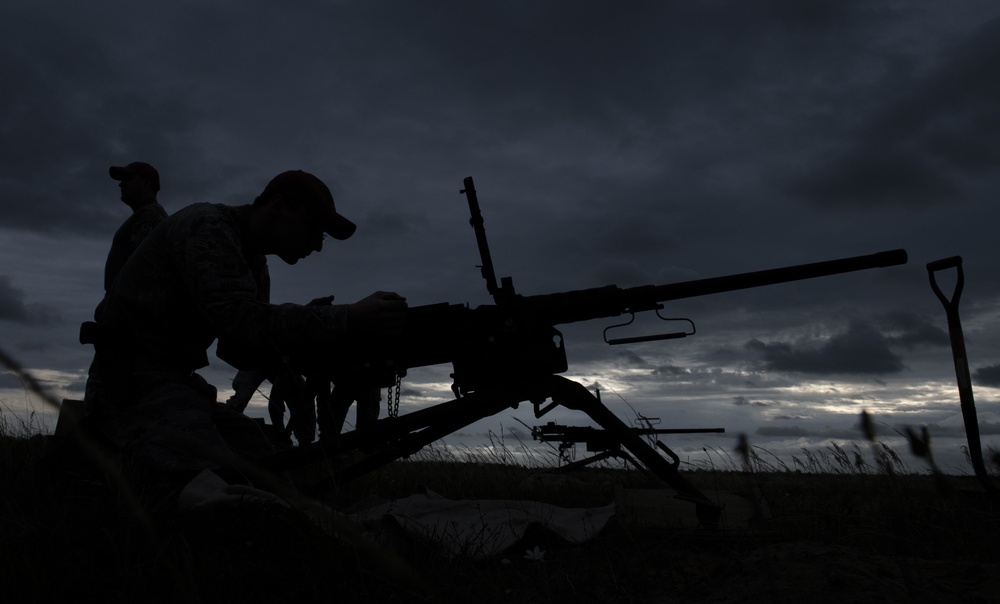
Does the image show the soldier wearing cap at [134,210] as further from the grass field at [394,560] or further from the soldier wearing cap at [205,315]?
the grass field at [394,560]

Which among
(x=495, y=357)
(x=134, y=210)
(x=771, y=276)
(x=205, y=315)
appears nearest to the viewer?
(x=205, y=315)

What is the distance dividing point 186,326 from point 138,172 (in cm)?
361

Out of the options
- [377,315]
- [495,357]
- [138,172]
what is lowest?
[495,357]

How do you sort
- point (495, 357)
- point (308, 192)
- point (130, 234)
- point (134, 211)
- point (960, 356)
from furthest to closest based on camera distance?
point (134, 211), point (130, 234), point (960, 356), point (308, 192), point (495, 357)

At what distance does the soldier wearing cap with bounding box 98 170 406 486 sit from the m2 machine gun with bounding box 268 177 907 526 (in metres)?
0.22

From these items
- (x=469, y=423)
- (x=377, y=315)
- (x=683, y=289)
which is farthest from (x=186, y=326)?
(x=683, y=289)

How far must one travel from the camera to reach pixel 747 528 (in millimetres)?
3703

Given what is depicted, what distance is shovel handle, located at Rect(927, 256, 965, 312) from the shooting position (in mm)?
4974

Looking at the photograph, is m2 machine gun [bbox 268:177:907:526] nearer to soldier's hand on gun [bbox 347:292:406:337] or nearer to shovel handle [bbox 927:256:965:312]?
soldier's hand on gun [bbox 347:292:406:337]

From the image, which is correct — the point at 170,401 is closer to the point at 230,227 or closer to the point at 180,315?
the point at 180,315

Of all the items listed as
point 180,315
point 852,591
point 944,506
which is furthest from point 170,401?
point 944,506

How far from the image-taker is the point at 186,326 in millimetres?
4430

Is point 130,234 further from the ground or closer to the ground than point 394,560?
further from the ground

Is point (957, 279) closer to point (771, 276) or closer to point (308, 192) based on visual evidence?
point (771, 276)
